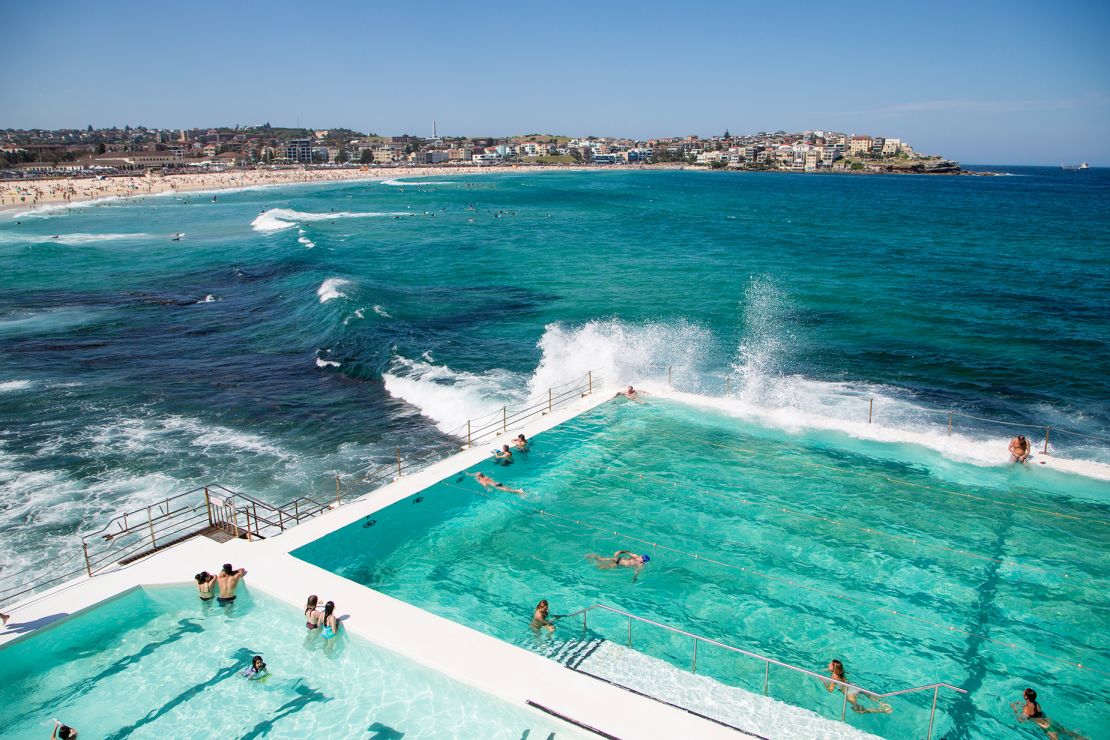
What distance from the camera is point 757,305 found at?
42.9m

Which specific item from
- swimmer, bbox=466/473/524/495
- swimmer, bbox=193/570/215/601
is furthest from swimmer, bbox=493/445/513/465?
swimmer, bbox=193/570/215/601

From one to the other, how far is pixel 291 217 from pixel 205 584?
82786 millimetres

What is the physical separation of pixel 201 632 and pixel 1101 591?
16928 mm

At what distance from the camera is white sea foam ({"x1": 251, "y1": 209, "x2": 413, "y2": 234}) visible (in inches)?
3076

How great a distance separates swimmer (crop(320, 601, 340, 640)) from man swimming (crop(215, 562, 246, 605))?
2.23 metres

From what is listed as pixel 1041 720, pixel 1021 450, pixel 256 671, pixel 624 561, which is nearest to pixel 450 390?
pixel 624 561

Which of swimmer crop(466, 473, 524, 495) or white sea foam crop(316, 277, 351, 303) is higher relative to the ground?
white sea foam crop(316, 277, 351, 303)

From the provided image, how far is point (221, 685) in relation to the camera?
10898 millimetres

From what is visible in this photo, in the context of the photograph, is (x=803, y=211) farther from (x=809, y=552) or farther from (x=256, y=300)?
(x=809, y=552)

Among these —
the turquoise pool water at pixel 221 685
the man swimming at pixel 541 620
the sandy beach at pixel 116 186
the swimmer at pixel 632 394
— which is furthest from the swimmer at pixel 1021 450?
the sandy beach at pixel 116 186

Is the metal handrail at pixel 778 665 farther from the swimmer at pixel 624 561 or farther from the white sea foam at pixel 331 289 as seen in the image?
the white sea foam at pixel 331 289

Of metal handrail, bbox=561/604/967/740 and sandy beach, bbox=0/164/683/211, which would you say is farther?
sandy beach, bbox=0/164/683/211

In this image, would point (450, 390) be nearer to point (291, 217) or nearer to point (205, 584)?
point (205, 584)

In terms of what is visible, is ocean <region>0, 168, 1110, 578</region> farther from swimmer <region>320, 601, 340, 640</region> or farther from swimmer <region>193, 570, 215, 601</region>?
swimmer <region>320, 601, 340, 640</region>
